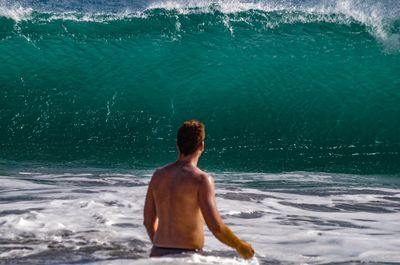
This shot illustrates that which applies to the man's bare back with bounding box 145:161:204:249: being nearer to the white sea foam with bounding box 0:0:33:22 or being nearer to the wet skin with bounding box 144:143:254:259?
the wet skin with bounding box 144:143:254:259

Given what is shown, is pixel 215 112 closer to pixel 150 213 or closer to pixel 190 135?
pixel 150 213

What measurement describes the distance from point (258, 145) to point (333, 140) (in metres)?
1.23

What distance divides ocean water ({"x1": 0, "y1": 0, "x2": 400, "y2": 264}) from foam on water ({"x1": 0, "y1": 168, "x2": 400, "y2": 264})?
0.11 feet

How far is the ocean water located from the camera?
7629 millimetres

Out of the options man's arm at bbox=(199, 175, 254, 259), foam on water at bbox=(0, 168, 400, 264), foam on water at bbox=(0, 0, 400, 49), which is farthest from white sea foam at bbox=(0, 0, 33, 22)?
man's arm at bbox=(199, 175, 254, 259)

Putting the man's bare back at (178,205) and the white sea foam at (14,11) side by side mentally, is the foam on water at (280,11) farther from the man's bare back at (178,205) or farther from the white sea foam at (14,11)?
the man's bare back at (178,205)

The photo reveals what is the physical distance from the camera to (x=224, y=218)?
7410mm

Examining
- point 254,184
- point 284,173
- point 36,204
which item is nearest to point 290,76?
point 284,173

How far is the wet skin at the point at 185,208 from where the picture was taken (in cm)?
463

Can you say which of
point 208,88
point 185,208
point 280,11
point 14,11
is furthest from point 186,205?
point 14,11

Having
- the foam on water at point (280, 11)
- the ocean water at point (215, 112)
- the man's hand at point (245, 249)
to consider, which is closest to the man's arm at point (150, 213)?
the man's hand at point (245, 249)

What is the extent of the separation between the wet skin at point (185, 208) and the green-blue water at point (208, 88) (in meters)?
6.92

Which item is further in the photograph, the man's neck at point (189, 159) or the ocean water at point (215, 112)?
the ocean water at point (215, 112)

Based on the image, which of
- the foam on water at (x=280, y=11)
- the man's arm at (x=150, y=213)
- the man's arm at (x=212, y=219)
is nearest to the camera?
the man's arm at (x=212, y=219)
